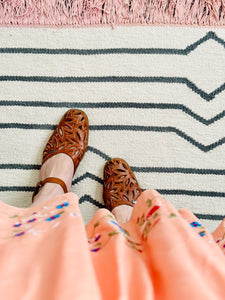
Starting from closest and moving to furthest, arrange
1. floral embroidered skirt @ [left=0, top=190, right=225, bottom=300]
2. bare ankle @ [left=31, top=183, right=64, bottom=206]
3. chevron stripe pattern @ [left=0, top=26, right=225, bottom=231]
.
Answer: floral embroidered skirt @ [left=0, top=190, right=225, bottom=300]
bare ankle @ [left=31, top=183, right=64, bottom=206]
chevron stripe pattern @ [left=0, top=26, right=225, bottom=231]

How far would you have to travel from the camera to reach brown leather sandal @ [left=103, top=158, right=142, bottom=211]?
35.8 inches

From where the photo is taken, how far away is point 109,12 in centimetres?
93

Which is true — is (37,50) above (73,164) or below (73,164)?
above

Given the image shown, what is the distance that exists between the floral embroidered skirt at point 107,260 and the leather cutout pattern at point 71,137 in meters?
0.41

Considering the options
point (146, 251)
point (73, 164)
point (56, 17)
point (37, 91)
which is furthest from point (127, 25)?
point (146, 251)

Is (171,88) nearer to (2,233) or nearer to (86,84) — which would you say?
(86,84)

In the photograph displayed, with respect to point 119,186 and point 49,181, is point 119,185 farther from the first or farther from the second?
point 49,181

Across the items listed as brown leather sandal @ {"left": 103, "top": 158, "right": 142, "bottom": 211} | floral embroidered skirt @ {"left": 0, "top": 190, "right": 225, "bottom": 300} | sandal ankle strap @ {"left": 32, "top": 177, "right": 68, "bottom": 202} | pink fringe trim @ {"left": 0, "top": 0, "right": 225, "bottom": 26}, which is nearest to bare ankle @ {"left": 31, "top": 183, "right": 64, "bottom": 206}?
sandal ankle strap @ {"left": 32, "top": 177, "right": 68, "bottom": 202}

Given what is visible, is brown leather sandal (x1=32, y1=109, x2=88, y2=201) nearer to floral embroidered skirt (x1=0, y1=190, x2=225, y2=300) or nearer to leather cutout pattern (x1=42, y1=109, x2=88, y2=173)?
leather cutout pattern (x1=42, y1=109, x2=88, y2=173)

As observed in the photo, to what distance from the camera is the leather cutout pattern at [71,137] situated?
920mm

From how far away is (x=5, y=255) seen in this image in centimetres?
43

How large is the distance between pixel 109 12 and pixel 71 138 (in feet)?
1.30

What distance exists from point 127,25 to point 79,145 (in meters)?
0.39

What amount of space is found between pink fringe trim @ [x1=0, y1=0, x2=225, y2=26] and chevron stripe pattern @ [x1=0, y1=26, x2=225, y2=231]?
1.1 inches
